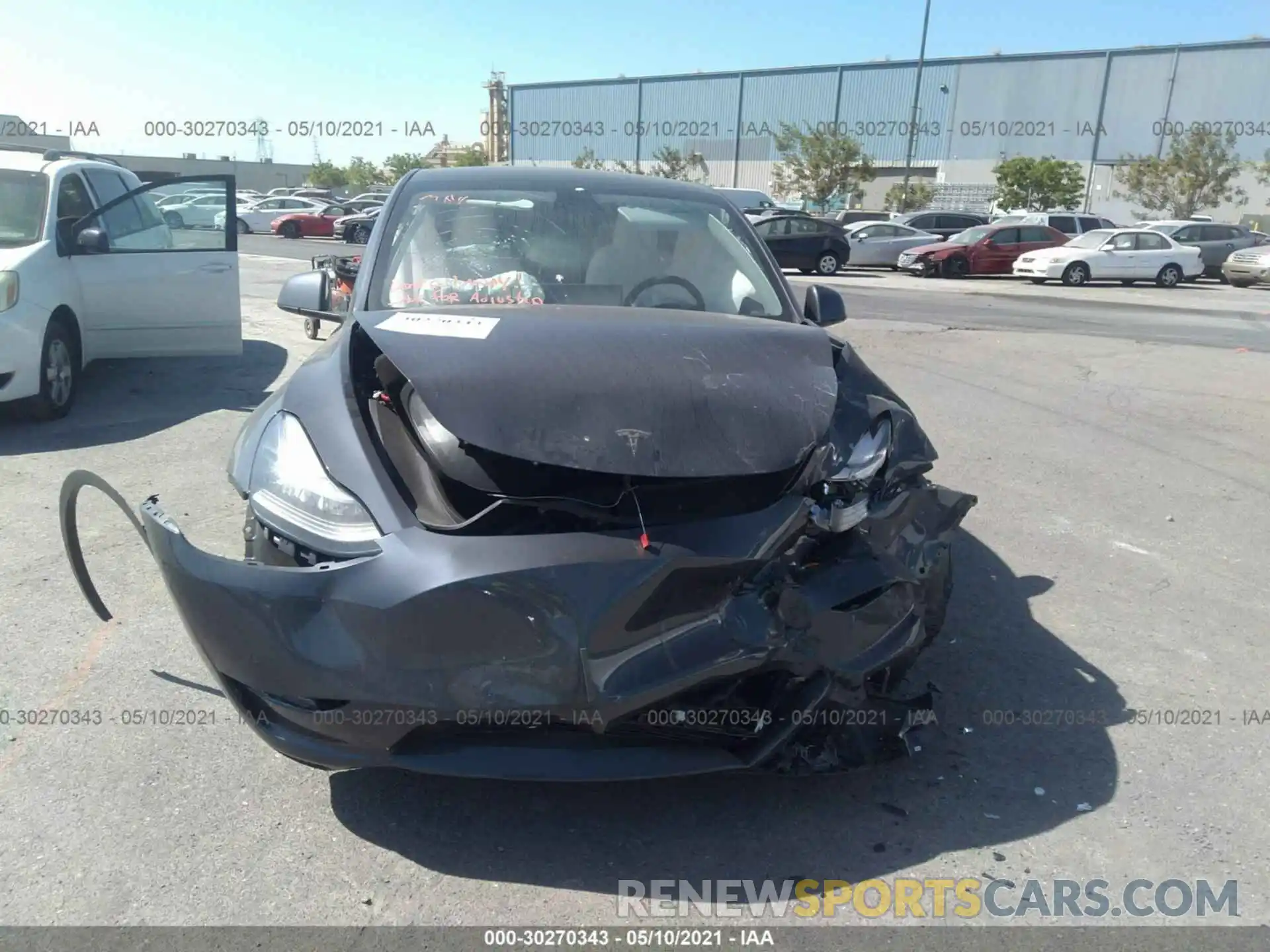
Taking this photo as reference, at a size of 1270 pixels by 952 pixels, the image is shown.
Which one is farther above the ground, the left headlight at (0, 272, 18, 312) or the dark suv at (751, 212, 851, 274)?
the left headlight at (0, 272, 18, 312)

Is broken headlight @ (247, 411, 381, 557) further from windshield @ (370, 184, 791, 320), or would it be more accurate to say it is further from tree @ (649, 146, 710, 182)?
tree @ (649, 146, 710, 182)

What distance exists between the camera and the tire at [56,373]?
6797 mm

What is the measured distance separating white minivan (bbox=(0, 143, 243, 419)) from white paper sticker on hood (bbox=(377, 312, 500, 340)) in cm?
461

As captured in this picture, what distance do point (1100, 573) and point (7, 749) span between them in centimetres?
448

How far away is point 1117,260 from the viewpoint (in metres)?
25.0

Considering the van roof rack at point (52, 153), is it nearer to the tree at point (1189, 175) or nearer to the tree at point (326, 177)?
the tree at point (1189, 175)

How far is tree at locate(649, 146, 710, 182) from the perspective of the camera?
5812 cm

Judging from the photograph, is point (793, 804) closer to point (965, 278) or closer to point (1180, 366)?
point (1180, 366)

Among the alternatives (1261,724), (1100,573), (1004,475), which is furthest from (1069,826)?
(1004,475)

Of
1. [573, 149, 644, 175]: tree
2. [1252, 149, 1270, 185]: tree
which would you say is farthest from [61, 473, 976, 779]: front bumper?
[573, 149, 644, 175]: tree

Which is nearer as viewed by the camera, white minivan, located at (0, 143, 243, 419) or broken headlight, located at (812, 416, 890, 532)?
broken headlight, located at (812, 416, 890, 532)

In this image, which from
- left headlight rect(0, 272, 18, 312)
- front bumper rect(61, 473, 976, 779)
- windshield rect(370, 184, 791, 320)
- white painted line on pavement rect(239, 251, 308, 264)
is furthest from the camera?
white painted line on pavement rect(239, 251, 308, 264)

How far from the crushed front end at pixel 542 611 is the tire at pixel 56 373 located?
191 inches

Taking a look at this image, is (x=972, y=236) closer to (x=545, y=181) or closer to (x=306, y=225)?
(x=306, y=225)
